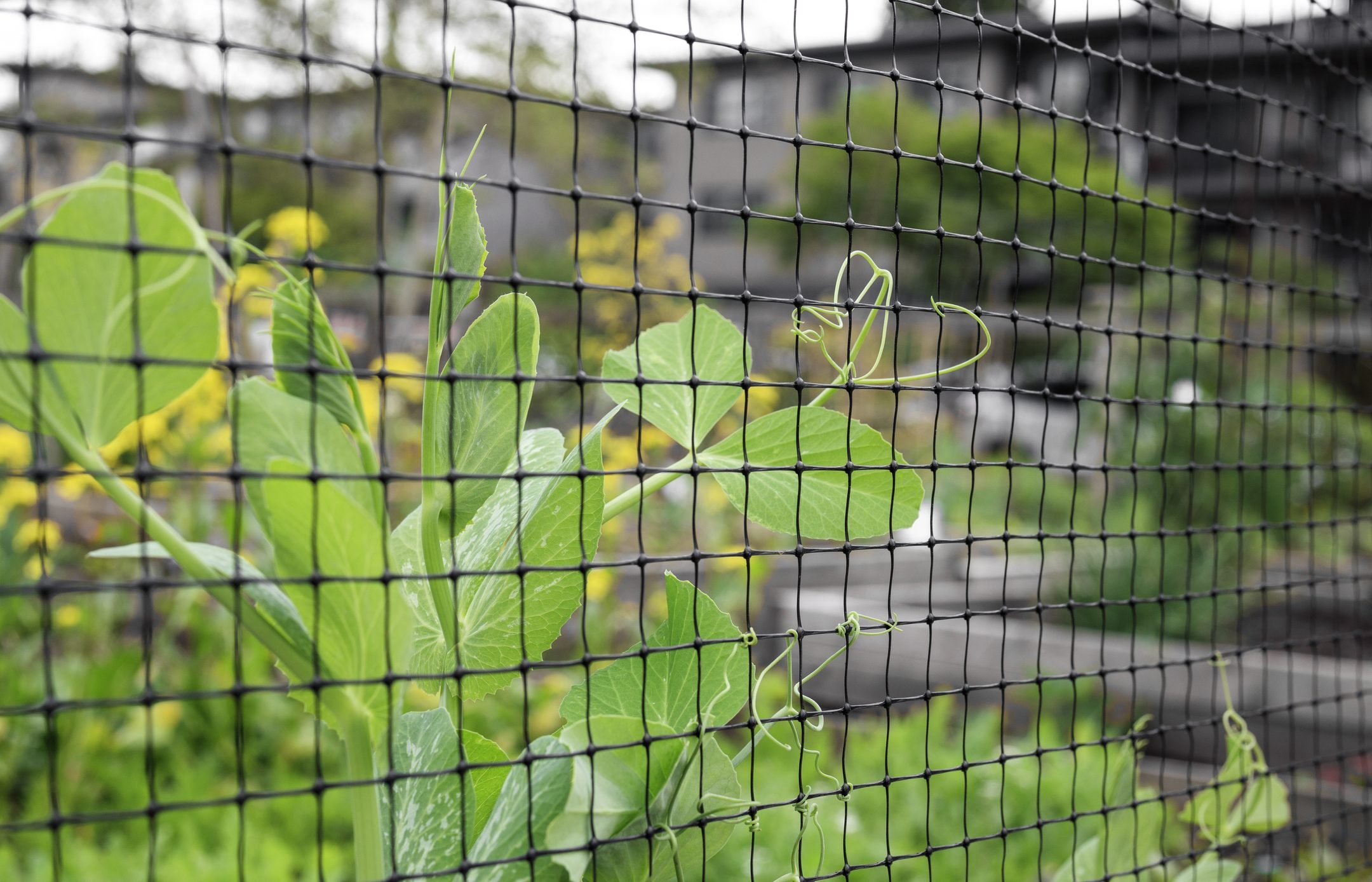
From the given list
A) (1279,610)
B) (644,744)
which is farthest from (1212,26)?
(1279,610)

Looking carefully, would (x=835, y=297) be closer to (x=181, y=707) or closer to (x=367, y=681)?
(x=367, y=681)

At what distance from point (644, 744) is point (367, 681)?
124mm

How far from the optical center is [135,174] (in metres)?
0.29

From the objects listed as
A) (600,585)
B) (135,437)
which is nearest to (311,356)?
(135,437)

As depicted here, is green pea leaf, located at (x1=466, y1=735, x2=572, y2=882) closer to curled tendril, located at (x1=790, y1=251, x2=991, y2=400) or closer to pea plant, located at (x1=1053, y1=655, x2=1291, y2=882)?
curled tendril, located at (x1=790, y1=251, x2=991, y2=400)

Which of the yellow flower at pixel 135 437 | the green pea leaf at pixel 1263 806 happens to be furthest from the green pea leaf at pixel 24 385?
the yellow flower at pixel 135 437

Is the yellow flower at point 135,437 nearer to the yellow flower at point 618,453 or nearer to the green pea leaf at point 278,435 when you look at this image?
the yellow flower at point 618,453

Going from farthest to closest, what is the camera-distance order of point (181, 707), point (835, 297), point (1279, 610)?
1. point (1279, 610)
2. point (181, 707)
3. point (835, 297)

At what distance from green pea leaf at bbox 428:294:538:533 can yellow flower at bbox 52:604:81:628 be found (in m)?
1.76

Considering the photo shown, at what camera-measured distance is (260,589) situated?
0.32 metres

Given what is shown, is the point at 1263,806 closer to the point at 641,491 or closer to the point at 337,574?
the point at 641,491

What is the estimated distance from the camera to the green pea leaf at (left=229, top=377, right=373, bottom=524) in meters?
0.31

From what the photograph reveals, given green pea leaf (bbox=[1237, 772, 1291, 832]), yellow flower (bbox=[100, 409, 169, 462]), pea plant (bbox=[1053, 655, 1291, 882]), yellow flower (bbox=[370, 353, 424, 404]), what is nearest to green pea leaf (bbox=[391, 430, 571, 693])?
pea plant (bbox=[1053, 655, 1291, 882])

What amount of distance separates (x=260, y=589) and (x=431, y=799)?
10 centimetres
